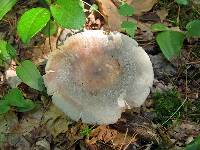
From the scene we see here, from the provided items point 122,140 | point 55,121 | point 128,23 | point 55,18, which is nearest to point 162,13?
point 128,23

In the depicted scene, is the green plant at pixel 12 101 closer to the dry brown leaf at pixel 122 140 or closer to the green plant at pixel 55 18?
the green plant at pixel 55 18

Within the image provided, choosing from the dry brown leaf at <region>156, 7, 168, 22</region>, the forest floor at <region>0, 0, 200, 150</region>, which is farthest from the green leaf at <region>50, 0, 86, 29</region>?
the dry brown leaf at <region>156, 7, 168, 22</region>

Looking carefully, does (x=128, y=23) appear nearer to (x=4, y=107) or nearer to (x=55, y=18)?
(x=55, y=18)

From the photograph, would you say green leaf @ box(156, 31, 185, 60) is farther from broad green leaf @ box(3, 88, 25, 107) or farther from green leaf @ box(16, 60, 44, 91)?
broad green leaf @ box(3, 88, 25, 107)

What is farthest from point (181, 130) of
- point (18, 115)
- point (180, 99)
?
point (18, 115)

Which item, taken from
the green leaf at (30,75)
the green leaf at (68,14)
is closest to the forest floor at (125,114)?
the green leaf at (30,75)

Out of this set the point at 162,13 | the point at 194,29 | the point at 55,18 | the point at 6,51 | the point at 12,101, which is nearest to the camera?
the point at 55,18
